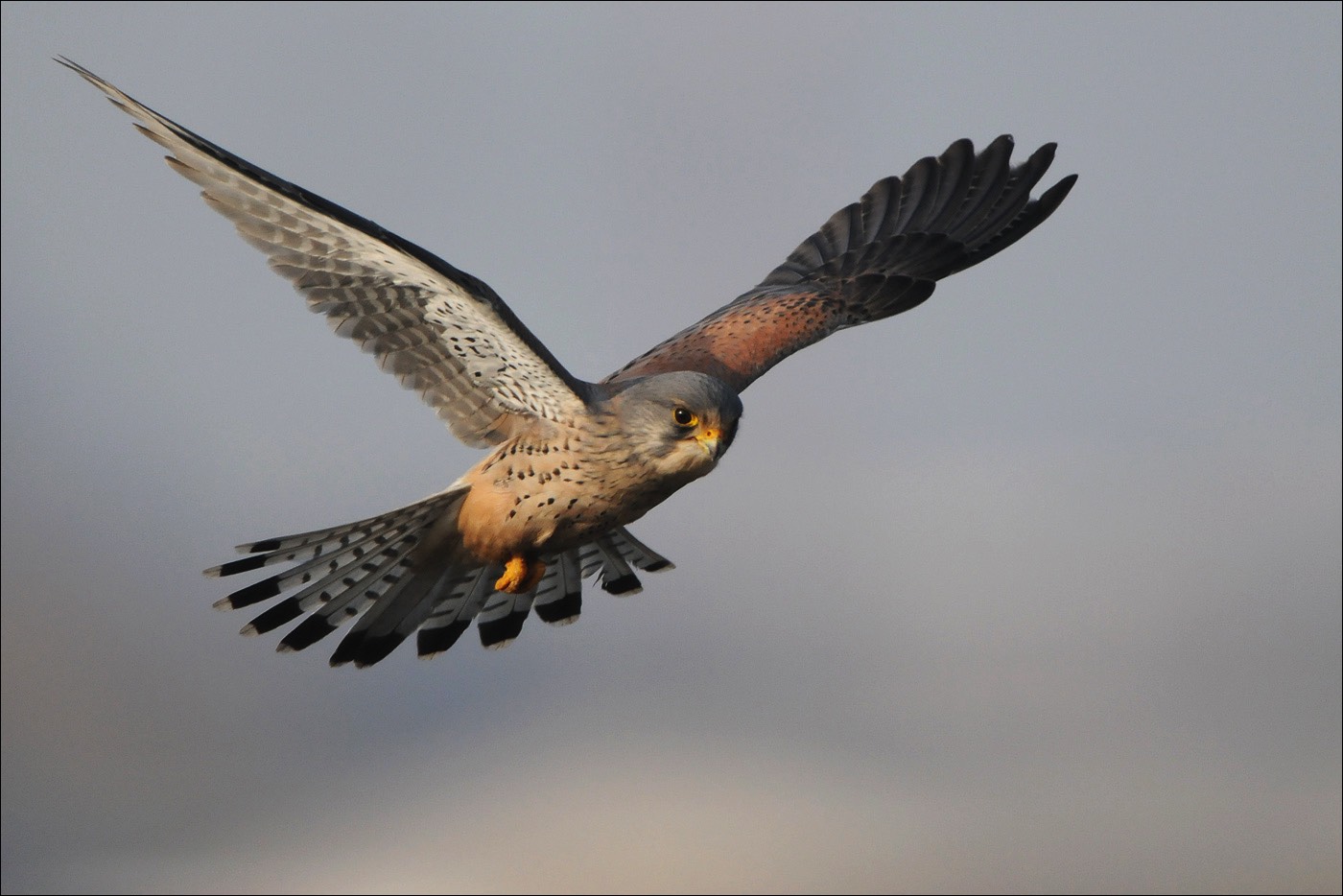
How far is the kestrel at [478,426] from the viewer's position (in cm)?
771

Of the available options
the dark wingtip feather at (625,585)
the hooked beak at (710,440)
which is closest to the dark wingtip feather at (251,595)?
the dark wingtip feather at (625,585)

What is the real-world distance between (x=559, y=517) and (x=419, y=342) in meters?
1.21

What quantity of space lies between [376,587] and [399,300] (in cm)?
196

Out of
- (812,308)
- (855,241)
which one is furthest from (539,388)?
(855,241)

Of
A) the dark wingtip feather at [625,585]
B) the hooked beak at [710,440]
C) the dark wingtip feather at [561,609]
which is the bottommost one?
the hooked beak at [710,440]

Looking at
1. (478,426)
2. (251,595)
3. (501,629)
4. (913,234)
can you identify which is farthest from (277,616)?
(913,234)

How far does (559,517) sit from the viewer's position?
8.28 m

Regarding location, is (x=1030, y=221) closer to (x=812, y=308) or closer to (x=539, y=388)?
(x=812, y=308)

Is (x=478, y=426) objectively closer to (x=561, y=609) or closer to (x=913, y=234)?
(x=561, y=609)

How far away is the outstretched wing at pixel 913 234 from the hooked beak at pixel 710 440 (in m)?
2.90

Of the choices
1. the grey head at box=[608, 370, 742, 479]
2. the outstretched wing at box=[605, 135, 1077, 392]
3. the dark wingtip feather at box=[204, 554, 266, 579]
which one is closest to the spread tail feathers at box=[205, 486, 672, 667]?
the dark wingtip feather at box=[204, 554, 266, 579]

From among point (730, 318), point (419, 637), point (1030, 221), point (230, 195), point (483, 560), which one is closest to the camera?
point (230, 195)

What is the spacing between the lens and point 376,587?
9.24 metres

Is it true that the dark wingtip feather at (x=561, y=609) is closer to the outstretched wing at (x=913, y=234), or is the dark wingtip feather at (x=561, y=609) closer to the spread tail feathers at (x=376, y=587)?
the spread tail feathers at (x=376, y=587)
